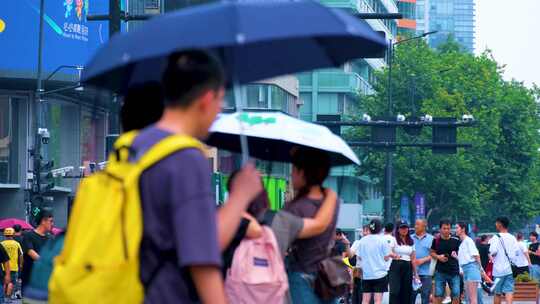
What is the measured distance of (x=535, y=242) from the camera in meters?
37.0

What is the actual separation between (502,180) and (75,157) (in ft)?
89.5

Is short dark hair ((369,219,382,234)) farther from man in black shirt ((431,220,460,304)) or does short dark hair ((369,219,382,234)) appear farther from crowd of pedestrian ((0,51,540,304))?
crowd of pedestrian ((0,51,540,304))

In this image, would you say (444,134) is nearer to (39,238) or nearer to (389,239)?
(389,239)

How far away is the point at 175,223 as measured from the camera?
14.9ft

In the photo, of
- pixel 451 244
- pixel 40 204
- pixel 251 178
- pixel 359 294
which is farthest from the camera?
pixel 40 204

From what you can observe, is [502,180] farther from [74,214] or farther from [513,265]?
[74,214]

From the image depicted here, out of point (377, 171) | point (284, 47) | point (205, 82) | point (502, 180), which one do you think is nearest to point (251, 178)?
point (205, 82)

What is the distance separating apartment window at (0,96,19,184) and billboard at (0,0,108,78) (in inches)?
80.9

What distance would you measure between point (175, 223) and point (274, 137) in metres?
4.25

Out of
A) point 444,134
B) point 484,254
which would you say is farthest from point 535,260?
point 444,134

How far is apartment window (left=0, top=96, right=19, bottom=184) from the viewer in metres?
61.2

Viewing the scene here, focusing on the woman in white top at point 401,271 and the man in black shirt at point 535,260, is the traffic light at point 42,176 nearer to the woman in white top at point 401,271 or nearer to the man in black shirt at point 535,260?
the man in black shirt at point 535,260

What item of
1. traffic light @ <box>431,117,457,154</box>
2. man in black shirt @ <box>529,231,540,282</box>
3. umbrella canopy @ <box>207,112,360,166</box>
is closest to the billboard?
traffic light @ <box>431,117,457,154</box>

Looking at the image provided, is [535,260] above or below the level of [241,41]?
below
